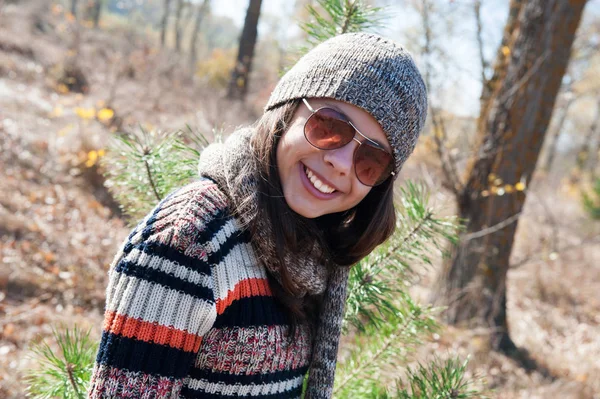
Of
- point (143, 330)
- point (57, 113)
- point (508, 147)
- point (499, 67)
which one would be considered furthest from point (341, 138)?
point (57, 113)

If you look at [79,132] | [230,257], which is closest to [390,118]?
[230,257]

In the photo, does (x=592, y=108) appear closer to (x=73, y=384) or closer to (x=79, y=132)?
(x=79, y=132)

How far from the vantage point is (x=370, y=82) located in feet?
3.70

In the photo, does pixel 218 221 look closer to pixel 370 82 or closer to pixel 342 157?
pixel 342 157

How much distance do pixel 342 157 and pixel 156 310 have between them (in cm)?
57

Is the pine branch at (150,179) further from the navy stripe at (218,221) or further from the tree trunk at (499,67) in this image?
the tree trunk at (499,67)

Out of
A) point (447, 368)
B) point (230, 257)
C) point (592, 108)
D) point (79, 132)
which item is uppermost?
point (592, 108)

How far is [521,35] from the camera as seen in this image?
3555mm

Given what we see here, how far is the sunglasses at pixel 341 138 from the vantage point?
1105mm

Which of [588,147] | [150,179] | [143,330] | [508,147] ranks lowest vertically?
[143,330]

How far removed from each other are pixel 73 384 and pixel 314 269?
2.20ft

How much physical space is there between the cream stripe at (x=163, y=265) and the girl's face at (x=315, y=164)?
1.15 feet

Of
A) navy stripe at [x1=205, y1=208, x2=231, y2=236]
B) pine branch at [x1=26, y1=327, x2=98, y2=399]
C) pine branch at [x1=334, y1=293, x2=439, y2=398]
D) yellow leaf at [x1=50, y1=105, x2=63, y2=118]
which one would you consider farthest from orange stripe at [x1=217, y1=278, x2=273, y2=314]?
yellow leaf at [x1=50, y1=105, x2=63, y2=118]

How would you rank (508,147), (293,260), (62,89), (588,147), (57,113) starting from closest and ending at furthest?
1. (293,260)
2. (508,147)
3. (57,113)
4. (62,89)
5. (588,147)
